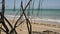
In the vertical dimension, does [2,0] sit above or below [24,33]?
above

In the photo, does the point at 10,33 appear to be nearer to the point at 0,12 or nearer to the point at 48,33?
the point at 0,12

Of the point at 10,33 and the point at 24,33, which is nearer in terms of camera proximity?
the point at 10,33

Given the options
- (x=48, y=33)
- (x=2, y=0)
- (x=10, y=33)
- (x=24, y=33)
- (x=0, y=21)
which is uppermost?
(x=2, y=0)

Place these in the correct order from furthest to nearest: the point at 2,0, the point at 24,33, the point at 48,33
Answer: the point at 24,33 → the point at 48,33 → the point at 2,0

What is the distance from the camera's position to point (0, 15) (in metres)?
5.03

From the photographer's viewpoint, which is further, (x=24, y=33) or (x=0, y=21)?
(x=24, y=33)

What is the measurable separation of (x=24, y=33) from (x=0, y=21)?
892cm

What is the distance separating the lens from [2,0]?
16.3 feet

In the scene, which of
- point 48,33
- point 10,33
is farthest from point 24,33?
point 10,33

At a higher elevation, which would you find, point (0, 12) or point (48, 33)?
point (0, 12)

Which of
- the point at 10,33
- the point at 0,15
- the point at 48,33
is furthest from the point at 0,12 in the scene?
the point at 48,33

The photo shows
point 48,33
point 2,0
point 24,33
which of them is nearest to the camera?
point 2,0

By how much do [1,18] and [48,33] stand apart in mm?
4724

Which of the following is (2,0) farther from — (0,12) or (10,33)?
(10,33)
